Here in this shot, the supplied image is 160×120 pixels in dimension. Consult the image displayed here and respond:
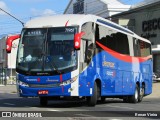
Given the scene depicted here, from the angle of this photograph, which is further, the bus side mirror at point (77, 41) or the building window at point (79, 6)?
the building window at point (79, 6)

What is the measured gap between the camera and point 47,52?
1823 centimetres

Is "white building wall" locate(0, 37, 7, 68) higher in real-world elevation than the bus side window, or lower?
higher

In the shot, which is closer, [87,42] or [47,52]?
[47,52]

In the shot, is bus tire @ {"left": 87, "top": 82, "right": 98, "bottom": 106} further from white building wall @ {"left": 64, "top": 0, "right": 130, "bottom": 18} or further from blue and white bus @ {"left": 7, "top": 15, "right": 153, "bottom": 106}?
white building wall @ {"left": 64, "top": 0, "right": 130, "bottom": 18}

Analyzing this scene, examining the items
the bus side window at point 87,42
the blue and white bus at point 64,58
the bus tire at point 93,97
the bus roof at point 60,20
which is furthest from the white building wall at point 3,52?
the bus side window at point 87,42

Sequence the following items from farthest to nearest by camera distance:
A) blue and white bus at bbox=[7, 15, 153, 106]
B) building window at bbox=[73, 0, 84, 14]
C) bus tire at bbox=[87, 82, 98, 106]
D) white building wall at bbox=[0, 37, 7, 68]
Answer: building window at bbox=[73, 0, 84, 14]
white building wall at bbox=[0, 37, 7, 68]
bus tire at bbox=[87, 82, 98, 106]
blue and white bus at bbox=[7, 15, 153, 106]

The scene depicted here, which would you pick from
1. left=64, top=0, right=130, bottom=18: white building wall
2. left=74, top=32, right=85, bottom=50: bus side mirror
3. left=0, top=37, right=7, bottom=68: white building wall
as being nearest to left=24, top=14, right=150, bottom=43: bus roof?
left=74, top=32, right=85, bottom=50: bus side mirror

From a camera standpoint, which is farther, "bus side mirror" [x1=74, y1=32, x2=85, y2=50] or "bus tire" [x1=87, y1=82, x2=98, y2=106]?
"bus tire" [x1=87, y1=82, x2=98, y2=106]

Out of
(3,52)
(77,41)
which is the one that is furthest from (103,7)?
(77,41)

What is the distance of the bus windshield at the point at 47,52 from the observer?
17969 millimetres

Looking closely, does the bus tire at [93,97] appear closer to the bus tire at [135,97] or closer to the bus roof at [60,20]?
the bus roof at [60,20]

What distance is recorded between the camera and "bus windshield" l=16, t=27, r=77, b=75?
59.0ft

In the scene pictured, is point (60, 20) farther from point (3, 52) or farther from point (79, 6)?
point (79, 6)

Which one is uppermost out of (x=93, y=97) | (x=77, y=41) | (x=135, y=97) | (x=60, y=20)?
(x=60, y=20)
